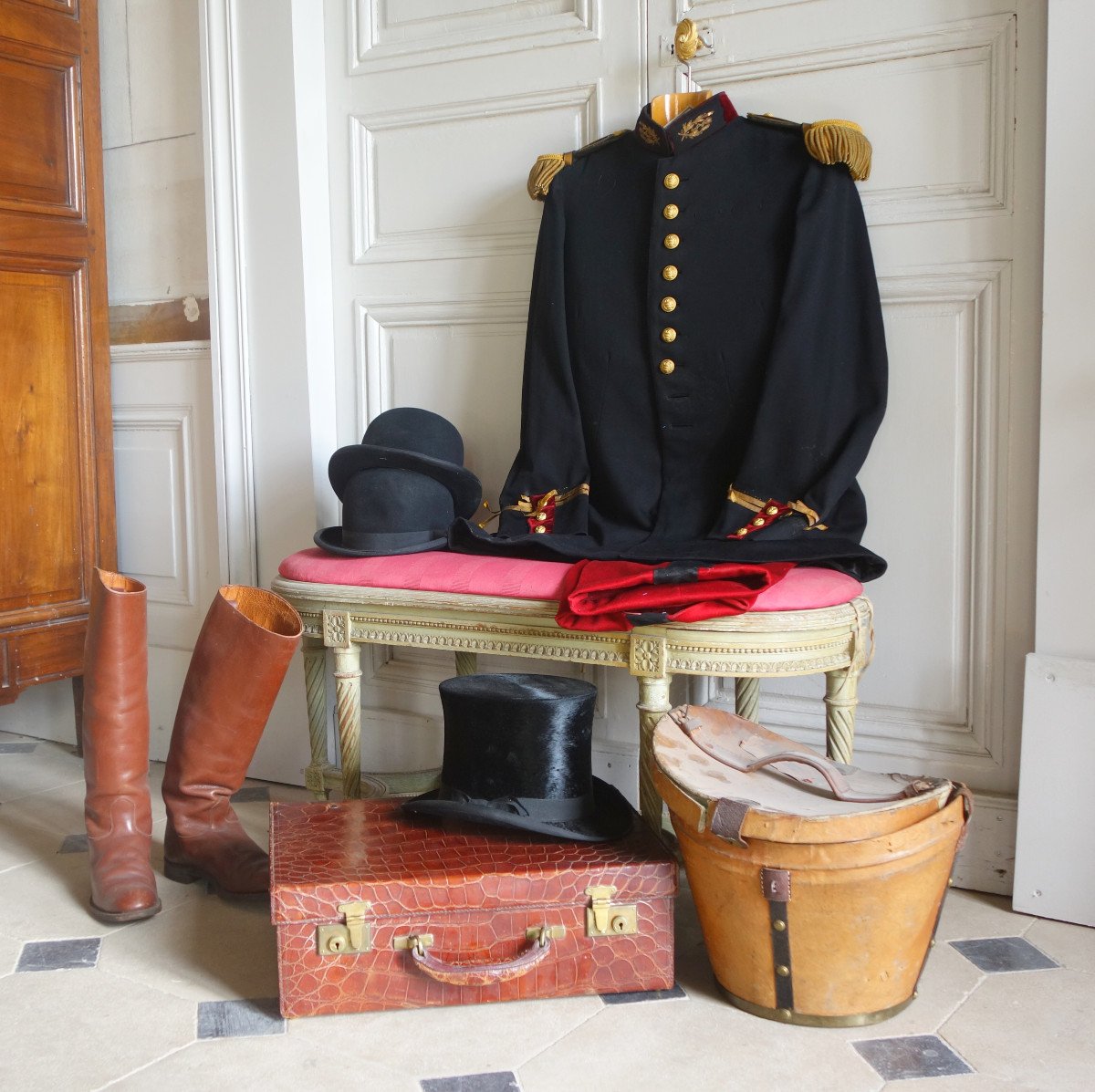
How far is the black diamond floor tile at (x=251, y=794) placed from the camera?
281cm

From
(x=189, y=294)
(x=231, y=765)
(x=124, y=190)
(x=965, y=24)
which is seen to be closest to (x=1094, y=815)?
(x=965, y=24)

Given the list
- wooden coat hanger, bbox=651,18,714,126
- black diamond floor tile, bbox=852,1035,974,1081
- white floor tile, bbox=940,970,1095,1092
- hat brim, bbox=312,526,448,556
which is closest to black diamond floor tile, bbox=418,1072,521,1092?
black diamond floor tile, bbox=852,1035,974,1081

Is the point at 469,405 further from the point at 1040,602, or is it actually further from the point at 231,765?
the point at 1040,602

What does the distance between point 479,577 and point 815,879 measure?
81 centimetres

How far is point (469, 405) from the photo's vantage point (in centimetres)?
271

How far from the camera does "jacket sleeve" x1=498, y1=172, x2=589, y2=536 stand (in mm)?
2428

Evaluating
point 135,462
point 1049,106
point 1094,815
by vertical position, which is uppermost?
point 1049,106

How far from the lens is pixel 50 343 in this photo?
9.55 ft

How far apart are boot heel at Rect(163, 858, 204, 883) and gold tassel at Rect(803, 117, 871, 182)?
173 centimetres

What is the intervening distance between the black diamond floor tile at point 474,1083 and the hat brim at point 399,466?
3.66ft

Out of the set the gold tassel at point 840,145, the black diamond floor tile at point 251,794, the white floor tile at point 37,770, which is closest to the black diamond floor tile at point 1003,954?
the gold tassel at point 840,145

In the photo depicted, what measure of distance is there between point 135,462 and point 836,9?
6.48 feet

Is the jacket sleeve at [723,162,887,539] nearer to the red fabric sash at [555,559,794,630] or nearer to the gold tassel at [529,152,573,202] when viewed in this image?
the red fabric sash at [555,559,794,630]

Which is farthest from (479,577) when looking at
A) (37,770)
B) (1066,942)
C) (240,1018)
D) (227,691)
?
(37,770)
